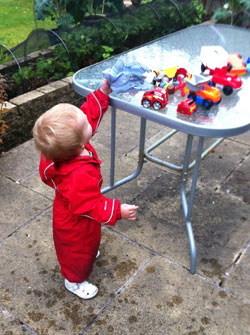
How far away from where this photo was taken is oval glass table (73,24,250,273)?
1947mm

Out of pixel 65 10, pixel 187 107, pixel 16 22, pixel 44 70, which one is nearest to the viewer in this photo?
pixel 187 107

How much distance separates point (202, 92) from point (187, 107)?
159 mm

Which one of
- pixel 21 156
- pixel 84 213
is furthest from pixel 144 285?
pixel 21 156

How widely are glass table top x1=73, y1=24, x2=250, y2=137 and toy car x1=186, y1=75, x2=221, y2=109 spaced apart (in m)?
0.04

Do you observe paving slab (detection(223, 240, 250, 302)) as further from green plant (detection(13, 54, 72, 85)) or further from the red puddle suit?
green plant (detection(13, 54, 72, 85))

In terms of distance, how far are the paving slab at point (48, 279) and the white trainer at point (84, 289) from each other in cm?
3

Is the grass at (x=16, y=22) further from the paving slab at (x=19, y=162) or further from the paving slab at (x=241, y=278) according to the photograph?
the paving slab at (x=241, y=278)

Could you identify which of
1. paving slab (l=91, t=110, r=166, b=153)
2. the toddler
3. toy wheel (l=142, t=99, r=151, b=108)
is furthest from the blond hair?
paving slab (l=91, t=110, r=166, b=153)

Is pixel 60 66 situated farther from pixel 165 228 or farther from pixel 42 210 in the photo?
pixel 165 228

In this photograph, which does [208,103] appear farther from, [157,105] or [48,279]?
[48,279]

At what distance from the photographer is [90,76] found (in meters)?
2.54

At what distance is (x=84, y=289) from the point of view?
91.3 inches

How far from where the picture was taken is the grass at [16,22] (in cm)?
668

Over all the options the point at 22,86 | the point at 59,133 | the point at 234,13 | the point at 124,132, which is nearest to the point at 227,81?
the point at 59,133
